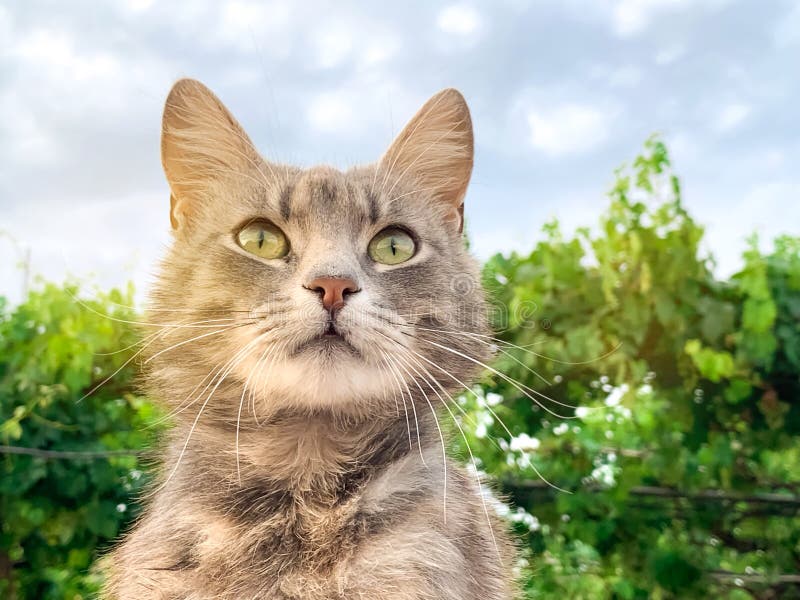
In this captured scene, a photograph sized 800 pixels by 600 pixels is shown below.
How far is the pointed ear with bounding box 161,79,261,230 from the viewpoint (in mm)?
1284

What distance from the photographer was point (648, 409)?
255 cm

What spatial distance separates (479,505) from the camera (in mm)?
1155

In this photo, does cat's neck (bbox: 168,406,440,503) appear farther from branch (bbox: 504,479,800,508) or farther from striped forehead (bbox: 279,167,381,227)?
branch (bbox: 504,479,800,508)

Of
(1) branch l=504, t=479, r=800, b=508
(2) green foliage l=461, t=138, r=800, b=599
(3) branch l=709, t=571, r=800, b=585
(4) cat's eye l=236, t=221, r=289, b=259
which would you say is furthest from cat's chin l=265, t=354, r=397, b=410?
(3) branch l=709, t=571, r=800, b=585

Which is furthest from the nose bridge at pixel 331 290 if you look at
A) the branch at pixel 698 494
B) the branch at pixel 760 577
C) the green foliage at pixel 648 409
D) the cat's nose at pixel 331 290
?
the branch at pixel 760 577

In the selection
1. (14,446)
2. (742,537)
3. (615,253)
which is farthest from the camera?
(742,537)

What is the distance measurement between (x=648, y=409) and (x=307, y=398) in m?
1.84

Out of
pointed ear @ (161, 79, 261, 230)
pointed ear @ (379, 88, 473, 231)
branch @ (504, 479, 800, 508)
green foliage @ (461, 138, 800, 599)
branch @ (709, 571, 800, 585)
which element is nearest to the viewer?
pointed ear @ (161, 79, 261, 230)

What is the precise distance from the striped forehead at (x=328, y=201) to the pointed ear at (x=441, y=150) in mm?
145

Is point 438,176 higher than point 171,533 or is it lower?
higher

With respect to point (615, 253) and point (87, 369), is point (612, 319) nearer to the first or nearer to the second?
point (615, 253)

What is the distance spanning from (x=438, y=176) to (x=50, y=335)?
151 centimetres

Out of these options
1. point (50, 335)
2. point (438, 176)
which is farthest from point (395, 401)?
point (50, 335)

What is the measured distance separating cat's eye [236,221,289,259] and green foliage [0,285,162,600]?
1042mm
